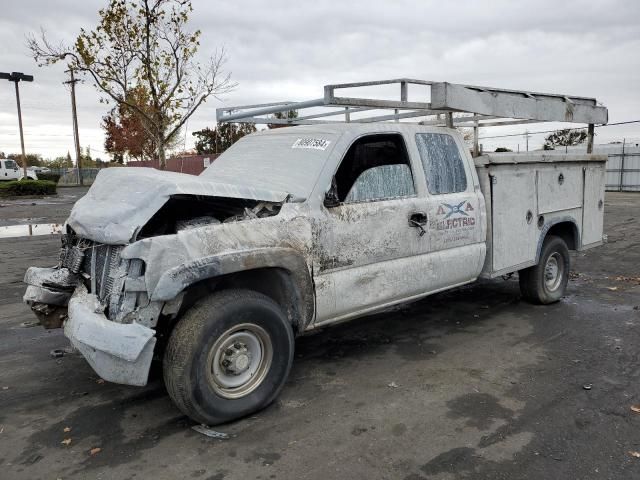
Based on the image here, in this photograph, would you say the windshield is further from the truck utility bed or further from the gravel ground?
the truck utility bed

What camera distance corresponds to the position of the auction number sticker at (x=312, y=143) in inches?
167

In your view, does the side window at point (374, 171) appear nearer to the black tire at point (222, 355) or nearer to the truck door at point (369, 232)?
the truck door at point (369, 232)

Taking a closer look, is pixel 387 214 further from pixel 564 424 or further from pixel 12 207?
pixel 12 207

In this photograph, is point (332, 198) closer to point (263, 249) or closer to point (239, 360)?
point (263, 249)

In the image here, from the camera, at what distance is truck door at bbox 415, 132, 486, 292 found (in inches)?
185

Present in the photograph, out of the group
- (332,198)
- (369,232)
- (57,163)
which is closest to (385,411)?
(369,232)

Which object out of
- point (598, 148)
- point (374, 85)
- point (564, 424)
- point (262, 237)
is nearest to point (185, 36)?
point (374, 85)

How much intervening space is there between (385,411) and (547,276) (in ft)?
11.6

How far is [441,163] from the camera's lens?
4879 mm

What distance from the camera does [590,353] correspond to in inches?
185

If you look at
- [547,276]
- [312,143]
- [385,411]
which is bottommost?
[385,411]

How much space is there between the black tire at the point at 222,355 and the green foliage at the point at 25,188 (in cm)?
3004

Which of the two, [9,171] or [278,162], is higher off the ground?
[9,171]

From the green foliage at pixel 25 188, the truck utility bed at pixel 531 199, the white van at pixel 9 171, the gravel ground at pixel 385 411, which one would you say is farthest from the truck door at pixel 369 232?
the white van at pixel 9 171
